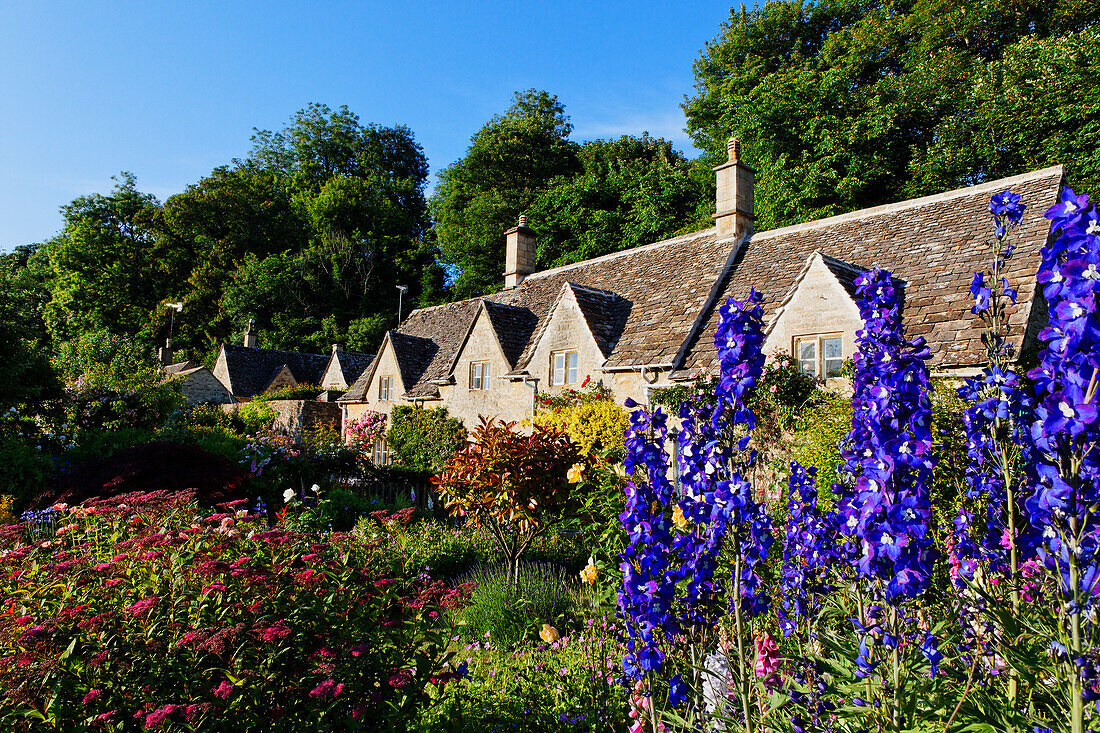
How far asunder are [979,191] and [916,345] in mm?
16129

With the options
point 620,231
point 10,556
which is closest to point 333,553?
point 10,556

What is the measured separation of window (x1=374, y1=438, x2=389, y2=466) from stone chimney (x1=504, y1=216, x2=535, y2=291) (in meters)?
8.19

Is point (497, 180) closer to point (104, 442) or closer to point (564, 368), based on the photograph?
point (564, 368)

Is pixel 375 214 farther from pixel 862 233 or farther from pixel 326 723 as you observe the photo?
pixel 326 723

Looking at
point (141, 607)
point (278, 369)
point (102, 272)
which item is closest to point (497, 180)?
point (278, 369)

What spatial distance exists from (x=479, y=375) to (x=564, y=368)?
157 inches

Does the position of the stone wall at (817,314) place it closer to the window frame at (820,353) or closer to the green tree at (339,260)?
the window frame at (820,353)

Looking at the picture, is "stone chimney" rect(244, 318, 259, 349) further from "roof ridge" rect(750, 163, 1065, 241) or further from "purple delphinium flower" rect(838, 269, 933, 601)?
"purple delphinium flower" rect(838, 269, 933, 601)

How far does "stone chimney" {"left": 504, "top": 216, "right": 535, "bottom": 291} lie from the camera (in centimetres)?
2673

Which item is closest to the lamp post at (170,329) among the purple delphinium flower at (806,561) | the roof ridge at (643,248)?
Answer: the roof ridge at (643,248)

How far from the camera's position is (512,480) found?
9797 mm

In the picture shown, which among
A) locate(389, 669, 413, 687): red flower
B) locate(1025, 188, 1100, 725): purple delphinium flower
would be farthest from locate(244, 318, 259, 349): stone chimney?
locate(1025, 188, 1100, 725): purple delphinium flower

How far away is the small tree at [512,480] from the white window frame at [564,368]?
7.44m

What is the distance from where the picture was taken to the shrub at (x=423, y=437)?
21.4m
